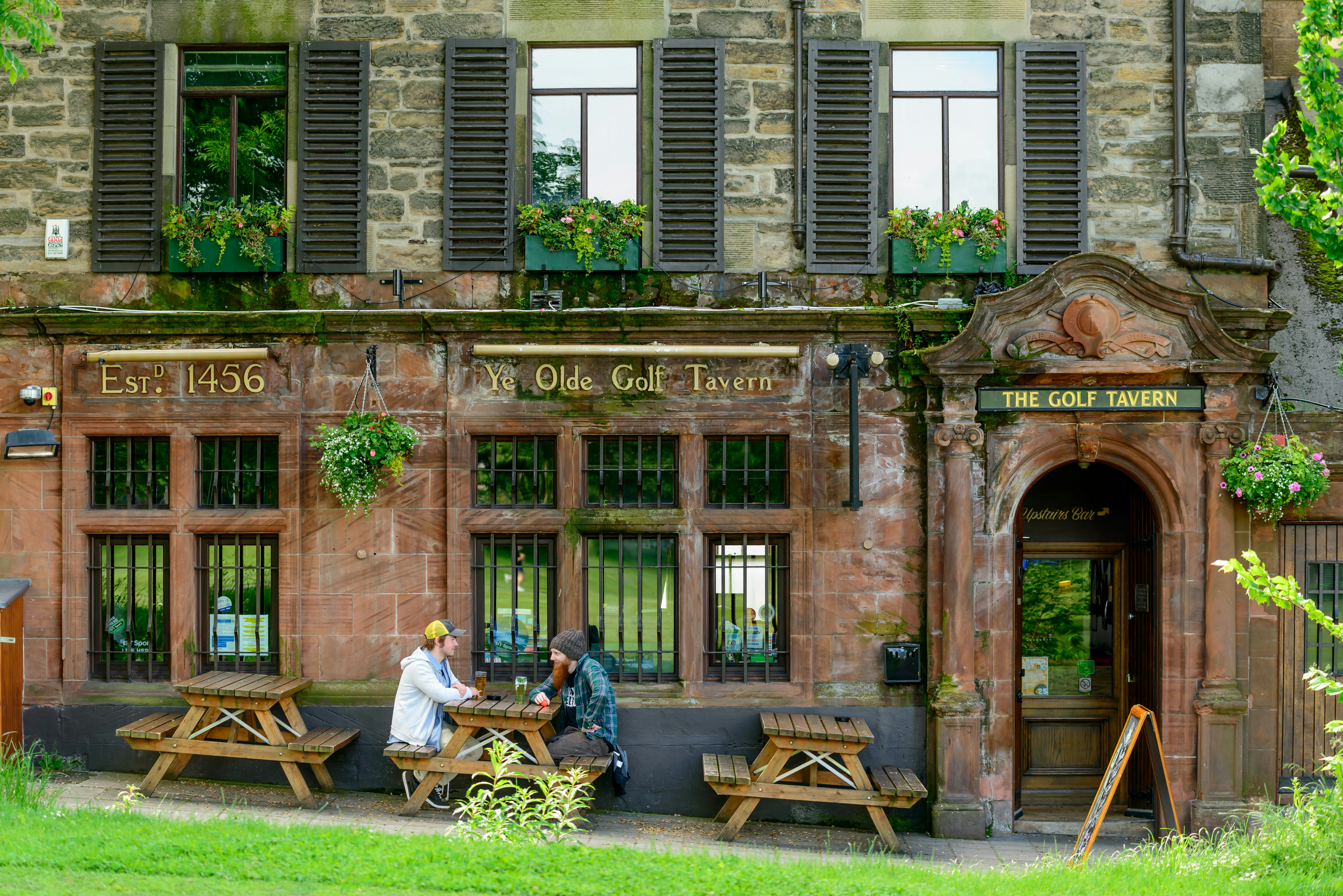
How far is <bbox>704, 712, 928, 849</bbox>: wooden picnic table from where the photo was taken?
834 cm

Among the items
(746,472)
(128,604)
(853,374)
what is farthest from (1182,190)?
(128,604)

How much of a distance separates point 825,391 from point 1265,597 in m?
4.26

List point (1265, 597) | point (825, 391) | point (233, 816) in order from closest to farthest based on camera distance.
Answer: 1. point (1265, 597)
2. point (233, 816)
3. point (825, 391)

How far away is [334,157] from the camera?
382 inches

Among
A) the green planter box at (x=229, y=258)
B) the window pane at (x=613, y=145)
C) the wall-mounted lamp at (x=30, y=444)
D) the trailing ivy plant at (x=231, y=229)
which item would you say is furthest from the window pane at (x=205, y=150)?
the window pane at (x=613, y=145)

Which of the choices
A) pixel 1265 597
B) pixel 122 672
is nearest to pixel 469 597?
pixel 122 672

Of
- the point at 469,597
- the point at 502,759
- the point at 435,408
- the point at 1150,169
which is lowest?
the point at 502,759

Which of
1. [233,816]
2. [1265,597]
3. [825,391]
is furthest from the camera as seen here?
[825,391]

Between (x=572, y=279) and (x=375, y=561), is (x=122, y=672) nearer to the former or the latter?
(x=375, y=561)

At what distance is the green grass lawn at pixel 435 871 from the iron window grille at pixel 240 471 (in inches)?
137

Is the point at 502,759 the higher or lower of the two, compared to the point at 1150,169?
lower

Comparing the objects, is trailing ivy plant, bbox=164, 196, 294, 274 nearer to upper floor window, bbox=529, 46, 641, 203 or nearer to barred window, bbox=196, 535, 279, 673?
upper floor window, bbox=529, 46, 641, 203

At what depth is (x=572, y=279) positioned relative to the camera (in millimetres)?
9648

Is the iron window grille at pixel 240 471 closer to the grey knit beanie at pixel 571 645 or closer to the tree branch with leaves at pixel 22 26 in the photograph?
the grey knit beanie at pixel 571 645
